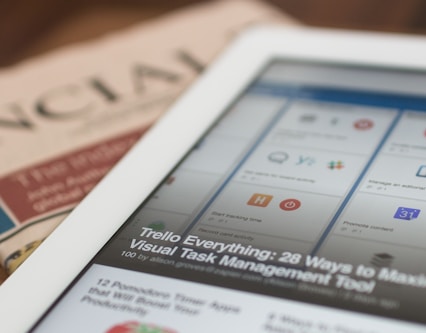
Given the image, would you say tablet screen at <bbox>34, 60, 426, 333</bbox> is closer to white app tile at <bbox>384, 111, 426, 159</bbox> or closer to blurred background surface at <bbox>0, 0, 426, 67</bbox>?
white app tile at <bbox>384, 111, 426, 159</bbox>

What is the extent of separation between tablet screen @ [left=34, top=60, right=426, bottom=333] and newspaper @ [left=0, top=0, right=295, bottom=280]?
78 mm

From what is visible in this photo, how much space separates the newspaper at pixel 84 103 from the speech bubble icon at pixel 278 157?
0.36ft

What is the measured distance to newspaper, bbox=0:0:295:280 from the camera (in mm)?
390

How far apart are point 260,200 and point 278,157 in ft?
0.13

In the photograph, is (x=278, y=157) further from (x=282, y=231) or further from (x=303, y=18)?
(x=303, y=18)

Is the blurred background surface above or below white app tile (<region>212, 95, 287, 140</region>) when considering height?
above

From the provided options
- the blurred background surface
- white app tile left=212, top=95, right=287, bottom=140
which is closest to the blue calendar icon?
white app tile left=212, top=95, right=287, bottom=140

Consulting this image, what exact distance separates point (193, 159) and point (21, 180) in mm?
115

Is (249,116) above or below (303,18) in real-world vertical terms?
below

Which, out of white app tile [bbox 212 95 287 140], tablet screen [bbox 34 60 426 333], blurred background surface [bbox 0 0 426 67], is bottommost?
tablet screen [bbox 34 60 426 333]

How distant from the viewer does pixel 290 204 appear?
1.06 feet

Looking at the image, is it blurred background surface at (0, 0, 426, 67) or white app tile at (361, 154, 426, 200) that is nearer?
white app tile at (361, 154, 426, 200)

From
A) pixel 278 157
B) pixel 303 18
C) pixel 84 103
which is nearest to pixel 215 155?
pixel 278 157

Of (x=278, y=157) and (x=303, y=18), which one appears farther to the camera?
(x=303, y=18)
